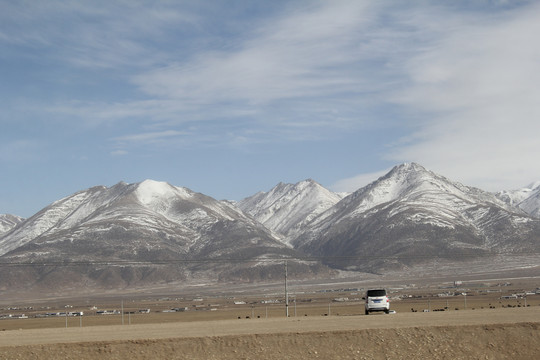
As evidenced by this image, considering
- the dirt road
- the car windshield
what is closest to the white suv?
the car windshield

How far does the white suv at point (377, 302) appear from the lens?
72938 mm

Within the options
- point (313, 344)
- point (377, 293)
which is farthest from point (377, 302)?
point (313, 344)

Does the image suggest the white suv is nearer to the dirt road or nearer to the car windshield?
the car windshield

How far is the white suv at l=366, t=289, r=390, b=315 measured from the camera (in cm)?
7294

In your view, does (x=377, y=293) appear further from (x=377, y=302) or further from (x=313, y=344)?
(x=313, y=344)

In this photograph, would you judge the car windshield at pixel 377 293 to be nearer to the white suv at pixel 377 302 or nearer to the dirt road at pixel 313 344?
the white suv at pixel 377 302

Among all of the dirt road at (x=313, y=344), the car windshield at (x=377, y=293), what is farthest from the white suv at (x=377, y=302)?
the dirt road at (x=313, y=344)

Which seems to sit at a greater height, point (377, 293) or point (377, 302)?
point (377, 293)

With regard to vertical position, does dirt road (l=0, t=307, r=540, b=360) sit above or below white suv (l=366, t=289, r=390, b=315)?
below

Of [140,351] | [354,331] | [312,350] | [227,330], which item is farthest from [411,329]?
[140,351]

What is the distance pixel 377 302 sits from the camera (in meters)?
73.0

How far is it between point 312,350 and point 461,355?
1071cm

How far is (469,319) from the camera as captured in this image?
62406 millimetres

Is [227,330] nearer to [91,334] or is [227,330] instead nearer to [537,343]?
[91,334]
